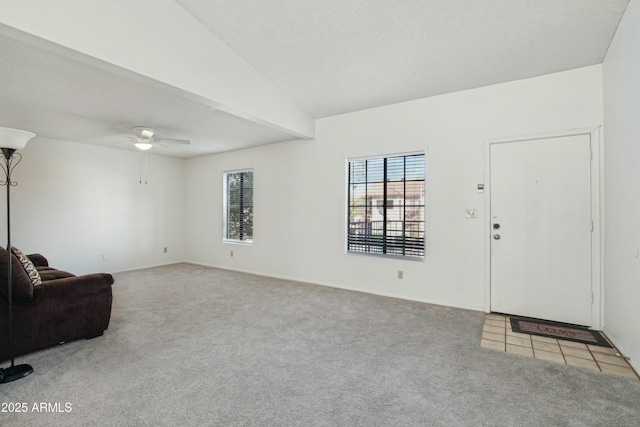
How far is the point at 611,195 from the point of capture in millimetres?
2730

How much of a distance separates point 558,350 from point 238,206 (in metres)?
5.21

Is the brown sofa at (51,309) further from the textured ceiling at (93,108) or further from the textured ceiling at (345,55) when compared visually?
the textured ceiling at (345,55)

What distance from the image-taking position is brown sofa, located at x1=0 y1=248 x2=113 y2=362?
7.55 ft

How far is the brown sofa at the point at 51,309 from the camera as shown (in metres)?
2.30

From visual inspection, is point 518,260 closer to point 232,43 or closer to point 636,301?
point 636,301

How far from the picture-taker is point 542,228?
3.21 meters

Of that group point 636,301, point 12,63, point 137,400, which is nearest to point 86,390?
point 137,400

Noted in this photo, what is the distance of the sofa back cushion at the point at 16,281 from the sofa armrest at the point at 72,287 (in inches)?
3.7

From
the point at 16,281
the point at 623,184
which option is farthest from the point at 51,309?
the point at 623,184

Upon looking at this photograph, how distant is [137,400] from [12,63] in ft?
9.25

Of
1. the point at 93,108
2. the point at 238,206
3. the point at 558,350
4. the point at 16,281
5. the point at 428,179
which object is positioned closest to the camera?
the point at 16,281

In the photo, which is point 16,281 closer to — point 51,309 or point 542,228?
point 51,309

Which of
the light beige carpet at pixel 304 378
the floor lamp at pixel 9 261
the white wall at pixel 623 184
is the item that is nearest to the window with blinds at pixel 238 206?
the light beige carpet at pixel 304 378

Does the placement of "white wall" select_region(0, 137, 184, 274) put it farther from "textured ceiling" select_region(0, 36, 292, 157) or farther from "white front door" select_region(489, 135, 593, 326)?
"white front door" select_region(489, 135, 593, 326)
